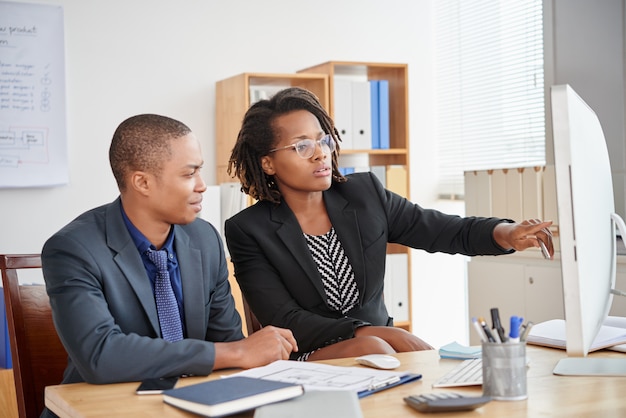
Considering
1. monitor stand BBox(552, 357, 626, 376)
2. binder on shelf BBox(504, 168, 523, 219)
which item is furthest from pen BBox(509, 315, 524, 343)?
binder on shelf BBox(504, 168, 523, 219)

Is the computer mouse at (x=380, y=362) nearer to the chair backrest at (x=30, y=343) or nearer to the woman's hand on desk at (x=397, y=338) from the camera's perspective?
the woman's hand on desk at (x=397, y=338)

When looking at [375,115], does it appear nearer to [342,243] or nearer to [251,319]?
[342,243]

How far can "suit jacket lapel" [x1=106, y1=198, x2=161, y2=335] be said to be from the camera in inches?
67.1

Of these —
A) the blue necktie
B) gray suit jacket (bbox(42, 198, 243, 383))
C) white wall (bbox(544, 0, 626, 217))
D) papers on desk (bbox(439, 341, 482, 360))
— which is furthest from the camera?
white wall (bbox(544, 0, 626, 217))

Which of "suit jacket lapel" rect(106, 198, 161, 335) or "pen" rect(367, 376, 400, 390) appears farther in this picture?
"suit jacket lapel" rect(106, 198, 161, 335)

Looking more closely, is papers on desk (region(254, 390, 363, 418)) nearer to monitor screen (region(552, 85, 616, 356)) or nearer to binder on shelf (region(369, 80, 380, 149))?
monitor screen (region(552, 85, 616, 356))

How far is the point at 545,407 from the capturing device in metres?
1.22

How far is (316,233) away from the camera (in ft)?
7.54

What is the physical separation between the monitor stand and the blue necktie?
0.77m

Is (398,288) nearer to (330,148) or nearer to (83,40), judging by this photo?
(83,40)

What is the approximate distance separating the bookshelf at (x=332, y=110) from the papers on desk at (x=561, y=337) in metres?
2.62

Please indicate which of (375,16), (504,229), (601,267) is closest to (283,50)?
(375,16)

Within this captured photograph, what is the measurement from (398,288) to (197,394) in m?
3.52

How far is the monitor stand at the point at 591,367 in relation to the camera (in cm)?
145
